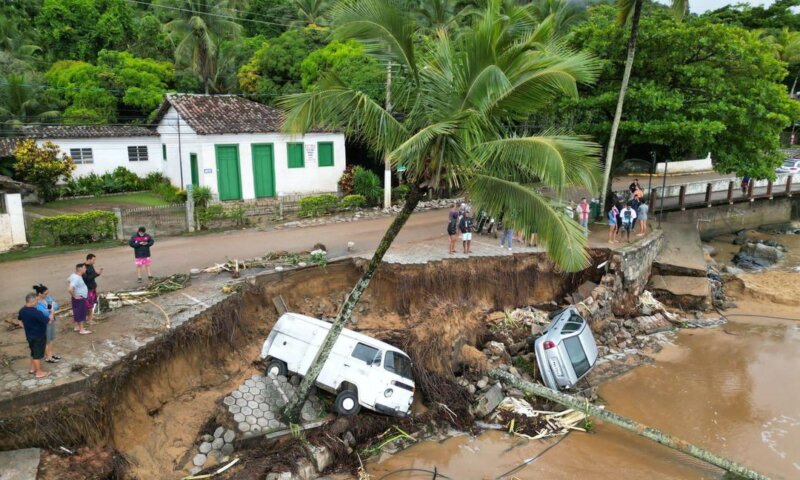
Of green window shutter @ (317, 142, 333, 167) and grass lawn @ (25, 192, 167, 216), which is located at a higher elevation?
green window shutter @ (317, 142, 333, 167)

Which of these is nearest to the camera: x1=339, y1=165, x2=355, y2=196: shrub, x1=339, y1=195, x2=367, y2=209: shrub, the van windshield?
the van windshield

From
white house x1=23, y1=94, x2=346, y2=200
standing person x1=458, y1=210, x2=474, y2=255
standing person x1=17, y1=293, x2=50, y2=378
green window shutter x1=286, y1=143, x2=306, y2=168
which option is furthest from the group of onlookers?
green window shutter x1=286, y1=143, x2=306, y2=168

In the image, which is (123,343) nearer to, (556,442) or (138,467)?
(138,467)

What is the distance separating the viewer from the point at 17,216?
17.2m

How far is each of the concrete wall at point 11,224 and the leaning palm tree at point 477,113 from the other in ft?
42.4

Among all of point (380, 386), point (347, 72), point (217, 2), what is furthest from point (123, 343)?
point (217, 2)

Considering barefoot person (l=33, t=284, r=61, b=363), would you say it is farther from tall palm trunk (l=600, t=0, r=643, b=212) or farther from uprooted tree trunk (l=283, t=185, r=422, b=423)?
tall palm trunk (l=600, t=0, r=643, b=212)

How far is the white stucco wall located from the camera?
23.8m

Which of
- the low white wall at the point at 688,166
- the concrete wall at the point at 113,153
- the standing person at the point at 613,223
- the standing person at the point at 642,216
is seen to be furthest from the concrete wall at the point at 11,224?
the low white wall at the point at 688,166

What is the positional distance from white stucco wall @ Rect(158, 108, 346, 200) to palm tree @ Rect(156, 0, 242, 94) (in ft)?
20.1

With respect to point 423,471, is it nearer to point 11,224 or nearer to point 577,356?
point 577,356

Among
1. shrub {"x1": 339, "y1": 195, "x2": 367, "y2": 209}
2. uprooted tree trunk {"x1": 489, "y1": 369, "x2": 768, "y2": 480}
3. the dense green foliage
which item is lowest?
uprooted tree trunk {"x1": 489, "y1": 369, "x2": 768, "y2": 480}

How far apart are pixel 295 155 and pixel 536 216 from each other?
19745mm

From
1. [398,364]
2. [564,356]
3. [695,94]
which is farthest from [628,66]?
[398,364]
